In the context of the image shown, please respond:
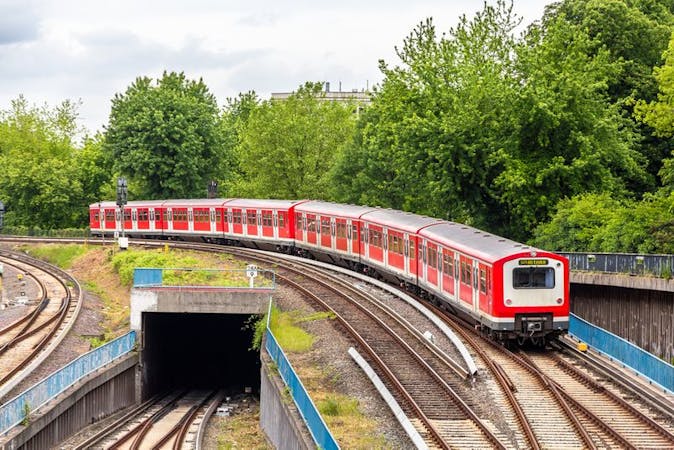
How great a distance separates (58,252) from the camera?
2569 inches

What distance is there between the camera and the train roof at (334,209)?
150 feet

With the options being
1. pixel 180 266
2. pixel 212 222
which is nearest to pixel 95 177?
pixel 212 222

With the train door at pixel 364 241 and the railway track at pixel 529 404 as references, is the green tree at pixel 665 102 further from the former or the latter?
the railway track at pixel 529 404

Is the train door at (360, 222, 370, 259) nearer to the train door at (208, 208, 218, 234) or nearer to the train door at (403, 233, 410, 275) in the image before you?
the train door at (403, 233, 410, 275)

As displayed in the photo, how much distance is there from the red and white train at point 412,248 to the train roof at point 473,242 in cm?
3

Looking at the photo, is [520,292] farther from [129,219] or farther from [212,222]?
[129,219]

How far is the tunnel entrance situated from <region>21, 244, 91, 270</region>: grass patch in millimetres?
17660

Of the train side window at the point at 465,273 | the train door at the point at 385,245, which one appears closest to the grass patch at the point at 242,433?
the train side window at the point at 465,273

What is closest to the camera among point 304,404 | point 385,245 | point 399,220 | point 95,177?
point 304,404

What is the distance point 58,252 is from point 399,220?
32.0 meters

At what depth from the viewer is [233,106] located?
136 m

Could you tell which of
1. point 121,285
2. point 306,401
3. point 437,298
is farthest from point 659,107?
point 121,285

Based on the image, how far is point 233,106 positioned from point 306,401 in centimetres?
11818

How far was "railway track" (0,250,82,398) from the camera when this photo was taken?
30.5m
